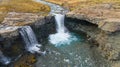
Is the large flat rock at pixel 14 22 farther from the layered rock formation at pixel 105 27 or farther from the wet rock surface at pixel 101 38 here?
the layered rock formation at pixel 105 27

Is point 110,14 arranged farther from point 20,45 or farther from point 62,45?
point 20,45

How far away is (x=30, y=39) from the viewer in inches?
1500

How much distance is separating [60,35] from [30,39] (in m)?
6.76

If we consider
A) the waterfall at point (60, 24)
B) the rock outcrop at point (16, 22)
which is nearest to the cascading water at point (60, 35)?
the waterfall at point (60, 24)

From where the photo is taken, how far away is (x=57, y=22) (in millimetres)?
43625

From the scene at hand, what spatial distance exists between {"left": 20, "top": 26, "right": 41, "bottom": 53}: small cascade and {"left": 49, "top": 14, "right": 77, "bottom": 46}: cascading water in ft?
10.3

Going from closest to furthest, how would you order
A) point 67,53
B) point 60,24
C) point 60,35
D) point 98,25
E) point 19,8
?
1. point 67,53
2. point 98,25
3. point 60,35
4. point 60,24
5. point 19,8

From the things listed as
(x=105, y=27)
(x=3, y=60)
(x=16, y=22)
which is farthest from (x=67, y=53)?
(x=16, y=22)

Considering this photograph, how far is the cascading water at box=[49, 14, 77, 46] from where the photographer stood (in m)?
39.4

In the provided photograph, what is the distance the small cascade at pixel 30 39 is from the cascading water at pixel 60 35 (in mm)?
3130

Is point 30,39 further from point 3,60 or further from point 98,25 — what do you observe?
point 98,25

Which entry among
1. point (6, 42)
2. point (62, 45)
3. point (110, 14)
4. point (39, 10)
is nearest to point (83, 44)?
point (62, 45)

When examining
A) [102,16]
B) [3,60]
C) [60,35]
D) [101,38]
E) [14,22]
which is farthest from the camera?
[60,35]

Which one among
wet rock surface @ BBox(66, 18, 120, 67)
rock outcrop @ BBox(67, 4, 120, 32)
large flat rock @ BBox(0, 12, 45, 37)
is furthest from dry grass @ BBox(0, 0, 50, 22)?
rock outcrop @ BBox(67, 4, 120, 32)
